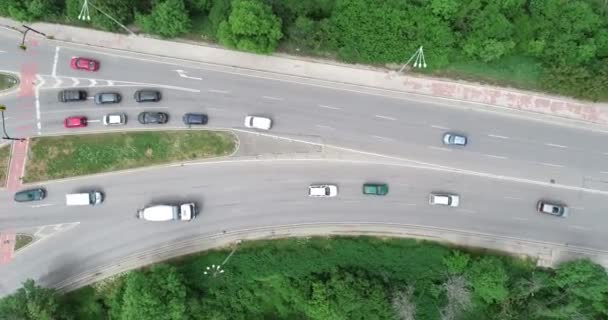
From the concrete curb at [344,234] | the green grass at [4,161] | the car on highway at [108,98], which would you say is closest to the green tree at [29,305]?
the concrete curb at [344,234]

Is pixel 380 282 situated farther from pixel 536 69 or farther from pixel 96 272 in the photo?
pixel 96 272

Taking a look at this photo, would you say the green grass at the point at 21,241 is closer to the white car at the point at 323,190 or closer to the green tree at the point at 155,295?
the green tree at the point at 155,295

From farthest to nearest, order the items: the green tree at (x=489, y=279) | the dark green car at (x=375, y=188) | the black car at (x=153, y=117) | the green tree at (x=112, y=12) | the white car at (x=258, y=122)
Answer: the black car at (x=153, y=117), the white car at (x=258, y=122), the dark green car at (x=375, y=188), the green tree at (x=112, y=12), the green tree at (x=489, y=279)

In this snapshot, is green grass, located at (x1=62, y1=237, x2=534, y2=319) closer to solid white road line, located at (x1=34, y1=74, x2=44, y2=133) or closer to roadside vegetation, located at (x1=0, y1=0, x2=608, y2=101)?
solid white road line, located at (x1=34, y1=74, x2=44, y2=133)

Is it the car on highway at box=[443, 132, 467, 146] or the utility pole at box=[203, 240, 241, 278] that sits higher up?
the car on highway at box=[443, 132, 467, 146]

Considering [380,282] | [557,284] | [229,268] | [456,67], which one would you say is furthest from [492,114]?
[229,268]

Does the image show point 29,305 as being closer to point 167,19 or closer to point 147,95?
point 147,95

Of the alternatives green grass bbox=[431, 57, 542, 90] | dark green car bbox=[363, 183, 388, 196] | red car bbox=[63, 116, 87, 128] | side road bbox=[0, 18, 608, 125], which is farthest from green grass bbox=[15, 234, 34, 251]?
green grass bbox=[431, 57, 542, 90]
